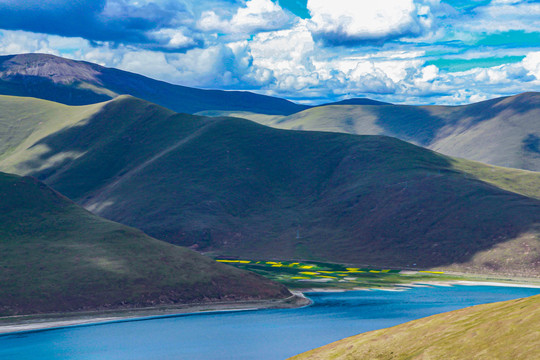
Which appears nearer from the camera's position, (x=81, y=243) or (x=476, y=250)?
(x=81, y=243)

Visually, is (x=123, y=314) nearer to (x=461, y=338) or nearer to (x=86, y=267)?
(x=86, y=267)

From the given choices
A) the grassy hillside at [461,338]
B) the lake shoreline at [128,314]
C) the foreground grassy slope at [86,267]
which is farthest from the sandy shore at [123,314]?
the grassy hillside at [461,338]

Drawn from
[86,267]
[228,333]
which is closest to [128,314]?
[86,267]

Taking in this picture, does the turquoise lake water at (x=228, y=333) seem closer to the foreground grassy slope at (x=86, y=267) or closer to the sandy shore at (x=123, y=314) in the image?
the sandy shore at (x=123, y=314)

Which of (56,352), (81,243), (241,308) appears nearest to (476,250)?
(241,308)

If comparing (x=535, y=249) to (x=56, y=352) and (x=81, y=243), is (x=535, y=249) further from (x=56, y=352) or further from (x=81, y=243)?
(x=56, y=352)
